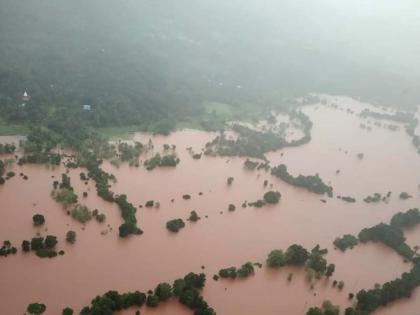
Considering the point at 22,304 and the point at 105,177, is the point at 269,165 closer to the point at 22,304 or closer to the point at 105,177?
the point at 105,177

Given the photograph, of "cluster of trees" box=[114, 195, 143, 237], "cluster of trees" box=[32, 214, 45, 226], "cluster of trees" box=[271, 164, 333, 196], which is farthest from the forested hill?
"cluster of trees" box=[32, 214, 45, 226]

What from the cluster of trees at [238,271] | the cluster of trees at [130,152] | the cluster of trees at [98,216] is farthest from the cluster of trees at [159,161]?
the cluster of trees at [238,271]

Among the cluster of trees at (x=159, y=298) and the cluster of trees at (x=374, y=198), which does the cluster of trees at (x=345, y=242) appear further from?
the cluster of trees at (x=159, y=298)

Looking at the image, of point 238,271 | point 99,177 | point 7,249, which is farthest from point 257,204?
point 7,249

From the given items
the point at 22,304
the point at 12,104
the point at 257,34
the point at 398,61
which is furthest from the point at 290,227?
the point at 398,61

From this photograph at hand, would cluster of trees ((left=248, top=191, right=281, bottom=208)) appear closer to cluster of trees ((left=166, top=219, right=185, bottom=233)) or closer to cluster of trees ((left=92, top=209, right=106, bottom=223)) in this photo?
cluster of trees ((left=166, top=219, right=185, bottom=233))
